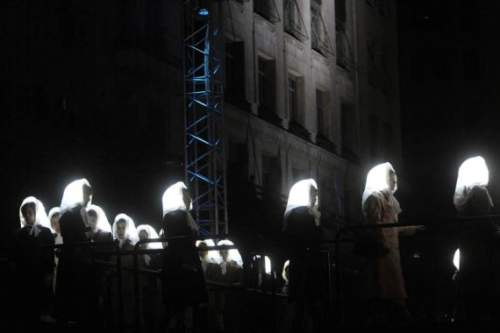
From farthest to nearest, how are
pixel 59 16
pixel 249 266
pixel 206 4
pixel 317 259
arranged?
1. pixel 206 4
2. pixel 59 16
3. pixel 317 259
4. pixel 249 266

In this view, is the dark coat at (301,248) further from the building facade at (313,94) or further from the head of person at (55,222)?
the building facade at (313,94)

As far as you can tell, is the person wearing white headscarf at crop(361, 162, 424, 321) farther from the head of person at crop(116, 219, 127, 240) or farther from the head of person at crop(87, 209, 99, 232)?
the head of person at crop(116, 219, 127, 240)

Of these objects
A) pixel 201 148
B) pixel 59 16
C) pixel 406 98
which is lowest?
pixel 201 148

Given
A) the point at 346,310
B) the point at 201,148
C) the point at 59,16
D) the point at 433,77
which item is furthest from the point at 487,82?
the point at 346,310

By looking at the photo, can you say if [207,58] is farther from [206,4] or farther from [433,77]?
[433,77]

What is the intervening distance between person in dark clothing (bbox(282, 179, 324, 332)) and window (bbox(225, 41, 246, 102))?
20.7m

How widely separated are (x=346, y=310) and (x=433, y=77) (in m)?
47.0

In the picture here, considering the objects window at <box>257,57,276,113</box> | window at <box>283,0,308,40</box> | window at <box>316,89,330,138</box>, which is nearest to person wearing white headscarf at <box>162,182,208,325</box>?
window at <box>257,57,276,113</box>

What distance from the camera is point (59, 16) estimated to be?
3269cm

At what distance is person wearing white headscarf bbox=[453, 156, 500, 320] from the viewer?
17.8 meters

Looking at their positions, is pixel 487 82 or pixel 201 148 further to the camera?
pixel 487 82

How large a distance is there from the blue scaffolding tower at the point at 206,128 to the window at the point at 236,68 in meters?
4.44

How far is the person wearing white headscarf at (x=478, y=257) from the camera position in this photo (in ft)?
58.2

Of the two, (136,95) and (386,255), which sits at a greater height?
(136,95)
